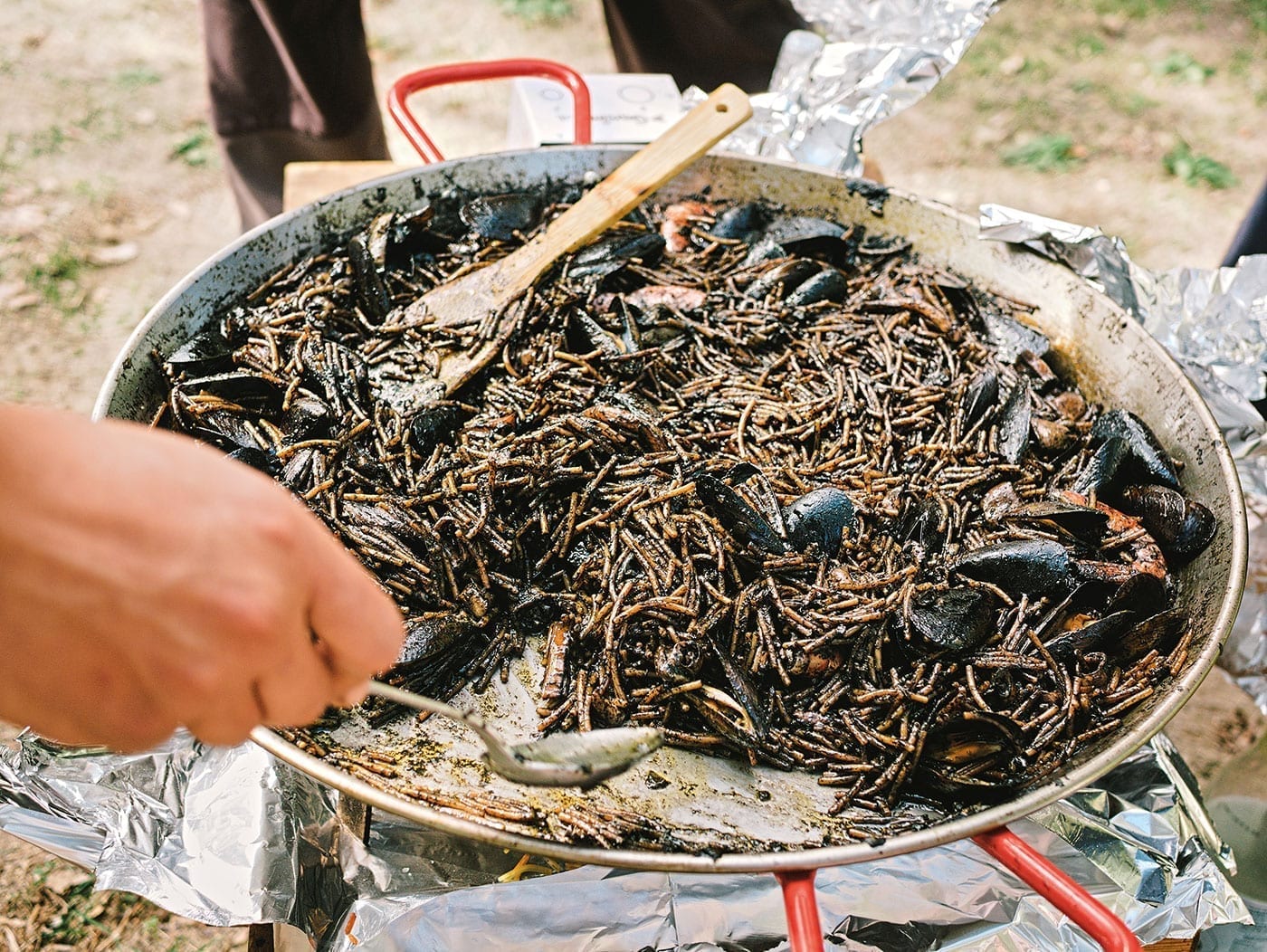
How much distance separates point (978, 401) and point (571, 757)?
221 centimetres

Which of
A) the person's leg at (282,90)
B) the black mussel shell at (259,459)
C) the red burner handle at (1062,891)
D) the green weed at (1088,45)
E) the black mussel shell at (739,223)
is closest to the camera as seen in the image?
the red burner handle at (1062,891)

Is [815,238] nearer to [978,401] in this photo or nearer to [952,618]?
[978,401]

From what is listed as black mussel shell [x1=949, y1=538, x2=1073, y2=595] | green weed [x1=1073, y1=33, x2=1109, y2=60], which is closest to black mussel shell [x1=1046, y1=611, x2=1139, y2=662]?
black mussel shell [x1=949, y1=538, x2=1073, y2=595]

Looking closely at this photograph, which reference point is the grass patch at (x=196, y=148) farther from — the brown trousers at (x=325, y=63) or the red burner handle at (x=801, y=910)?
the red burner handle at (x=801, y=910)

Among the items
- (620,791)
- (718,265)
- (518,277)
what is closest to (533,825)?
(620,791)

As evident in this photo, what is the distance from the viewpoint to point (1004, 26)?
34.4ft

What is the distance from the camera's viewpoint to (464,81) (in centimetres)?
402

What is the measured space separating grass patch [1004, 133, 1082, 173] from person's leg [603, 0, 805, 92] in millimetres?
3876

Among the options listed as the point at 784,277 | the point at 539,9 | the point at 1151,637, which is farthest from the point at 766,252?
the point at 539,9

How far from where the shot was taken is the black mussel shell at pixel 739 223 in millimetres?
4000

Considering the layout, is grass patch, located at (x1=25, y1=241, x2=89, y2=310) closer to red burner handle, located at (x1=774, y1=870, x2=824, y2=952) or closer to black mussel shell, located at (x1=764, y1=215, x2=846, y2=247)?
black mussel shell, located at (x1=764, y1=215, x2=846, y2=247)

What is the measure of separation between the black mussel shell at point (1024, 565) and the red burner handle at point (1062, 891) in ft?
2.86

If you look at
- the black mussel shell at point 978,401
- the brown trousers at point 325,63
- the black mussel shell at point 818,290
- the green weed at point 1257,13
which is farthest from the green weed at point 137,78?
the green weed at point 1257,13

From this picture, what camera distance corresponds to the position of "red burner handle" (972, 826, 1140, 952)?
A: 1958 mm
